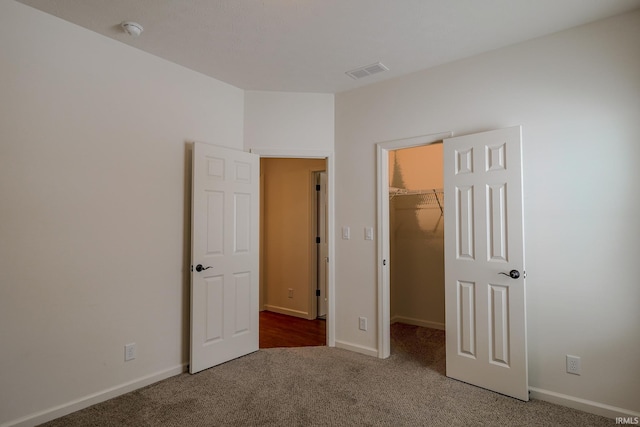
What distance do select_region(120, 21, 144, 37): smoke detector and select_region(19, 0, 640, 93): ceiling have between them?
0.04 meters

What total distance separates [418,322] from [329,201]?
6.86 feet

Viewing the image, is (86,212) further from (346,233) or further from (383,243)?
(383,243)

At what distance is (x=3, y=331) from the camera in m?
2.12

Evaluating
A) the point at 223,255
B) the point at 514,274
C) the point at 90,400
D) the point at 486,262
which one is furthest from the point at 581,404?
the point at 90,400

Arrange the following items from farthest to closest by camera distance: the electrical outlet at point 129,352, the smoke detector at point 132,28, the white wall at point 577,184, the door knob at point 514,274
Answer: the electrical outlet at point 129,352
the door knob at point 514,274
the smoke detector at point 132,28
the white wall at point 577,184

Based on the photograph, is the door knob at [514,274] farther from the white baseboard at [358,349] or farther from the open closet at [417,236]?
the open closet at [417,236]

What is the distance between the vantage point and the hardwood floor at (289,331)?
3822 millimetres

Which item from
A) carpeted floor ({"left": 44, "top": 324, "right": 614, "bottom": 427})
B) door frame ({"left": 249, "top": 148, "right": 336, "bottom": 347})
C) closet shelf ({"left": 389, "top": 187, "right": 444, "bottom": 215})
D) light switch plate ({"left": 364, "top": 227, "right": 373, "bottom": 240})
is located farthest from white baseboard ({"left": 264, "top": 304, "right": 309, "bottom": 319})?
closet shelf ({"left": 389, "top": 187, "right": 444, "bottom": 215})

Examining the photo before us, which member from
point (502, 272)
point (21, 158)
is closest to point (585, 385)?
point (502, 272)

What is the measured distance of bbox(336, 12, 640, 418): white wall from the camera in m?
2.30

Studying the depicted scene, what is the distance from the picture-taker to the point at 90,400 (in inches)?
96.7

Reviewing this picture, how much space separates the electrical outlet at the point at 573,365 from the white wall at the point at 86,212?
3.01m

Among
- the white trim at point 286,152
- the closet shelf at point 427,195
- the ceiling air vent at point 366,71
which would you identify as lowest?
the closet shelf at point 427,195

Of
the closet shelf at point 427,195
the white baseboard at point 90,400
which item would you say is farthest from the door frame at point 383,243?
the white baseboard at point 90,400
